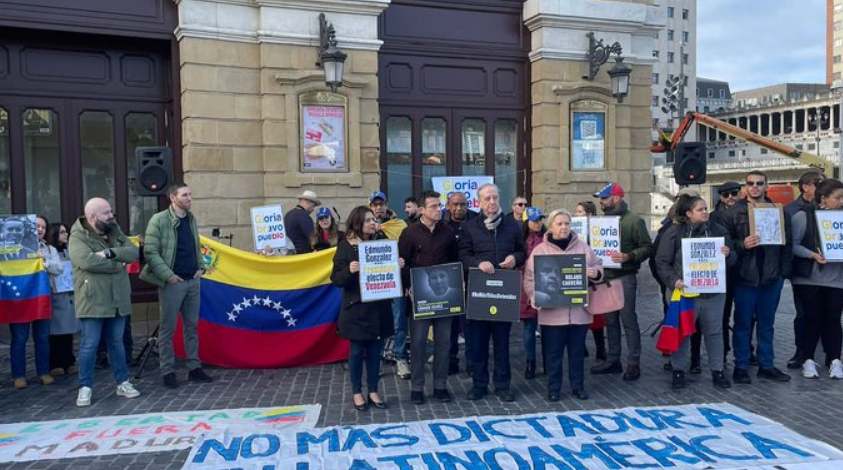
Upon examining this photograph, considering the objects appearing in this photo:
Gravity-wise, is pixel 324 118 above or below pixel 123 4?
below

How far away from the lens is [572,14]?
12.1 m

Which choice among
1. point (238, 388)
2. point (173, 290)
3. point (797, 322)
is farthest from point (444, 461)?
point (797, 322)

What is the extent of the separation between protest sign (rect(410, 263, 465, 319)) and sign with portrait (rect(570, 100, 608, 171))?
6610 millimetres

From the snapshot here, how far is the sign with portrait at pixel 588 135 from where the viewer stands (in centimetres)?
1234

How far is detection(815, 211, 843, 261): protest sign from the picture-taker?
277 inches

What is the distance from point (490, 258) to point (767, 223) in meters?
2.96

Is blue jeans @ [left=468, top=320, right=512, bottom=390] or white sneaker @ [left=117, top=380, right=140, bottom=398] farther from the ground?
blue jeans @ [left=468, top=320, right=512, bottom=390]

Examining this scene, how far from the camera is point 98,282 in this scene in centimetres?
659

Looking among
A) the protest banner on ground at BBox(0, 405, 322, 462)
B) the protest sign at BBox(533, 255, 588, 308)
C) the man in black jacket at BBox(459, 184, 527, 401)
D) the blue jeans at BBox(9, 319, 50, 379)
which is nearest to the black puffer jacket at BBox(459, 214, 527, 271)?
the man in black jacket at BBox(459, 184, 527, 401)

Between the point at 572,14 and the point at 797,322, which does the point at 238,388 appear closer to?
the point at 797,322

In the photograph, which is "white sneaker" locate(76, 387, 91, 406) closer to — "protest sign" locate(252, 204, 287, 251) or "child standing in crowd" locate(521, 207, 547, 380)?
"protest sign" locate(252, 204, 287, 251)

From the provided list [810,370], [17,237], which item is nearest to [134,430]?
[17,237]

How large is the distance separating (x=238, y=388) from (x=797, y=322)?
6.14 meters

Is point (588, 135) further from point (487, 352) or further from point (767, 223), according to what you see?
point (487, 352)
